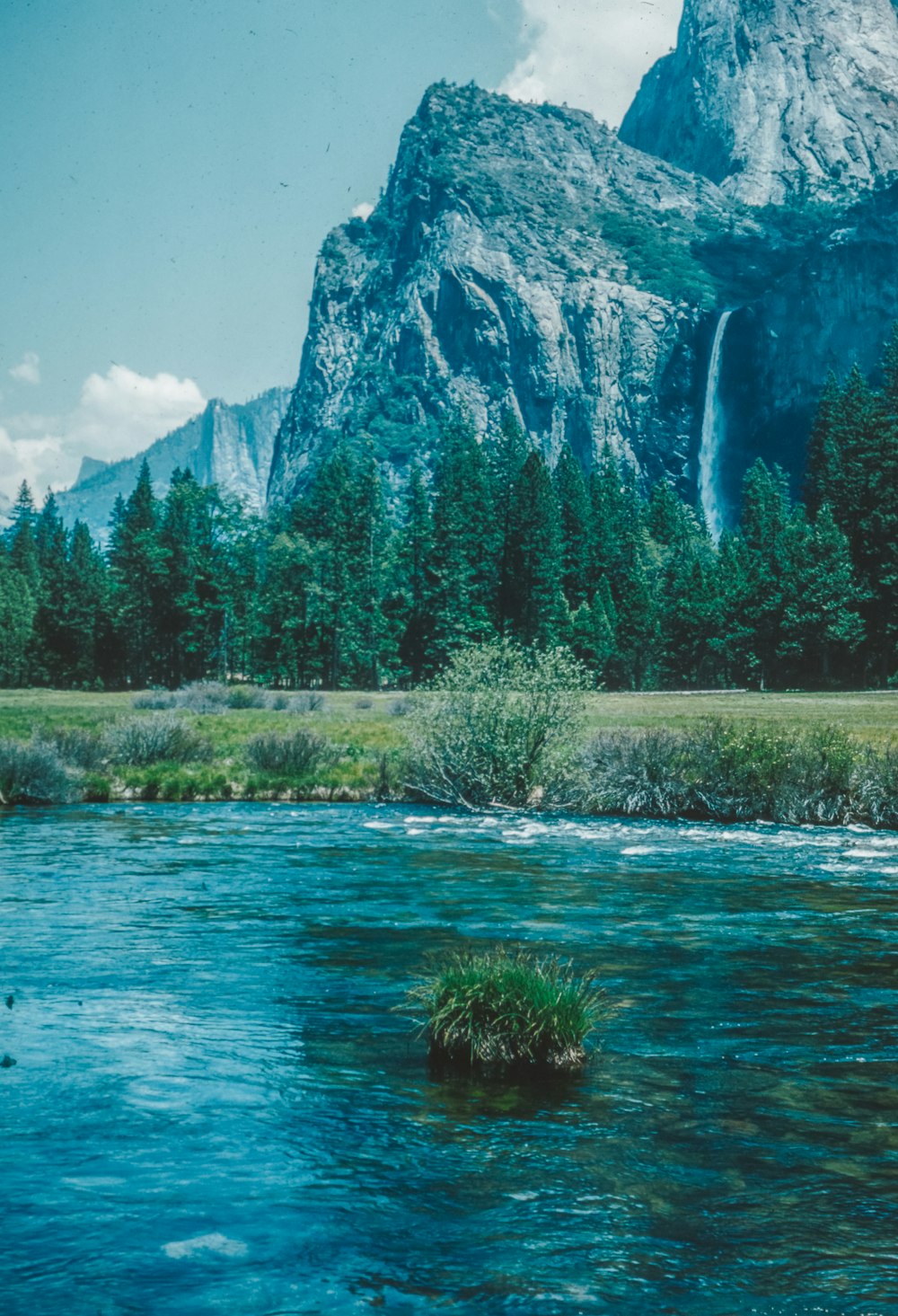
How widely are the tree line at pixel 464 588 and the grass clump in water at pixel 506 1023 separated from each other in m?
80.4

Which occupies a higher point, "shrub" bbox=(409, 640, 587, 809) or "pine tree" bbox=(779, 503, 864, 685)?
"pine tree" bbox=(779, 503, 864, 685)

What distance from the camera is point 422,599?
322 ft

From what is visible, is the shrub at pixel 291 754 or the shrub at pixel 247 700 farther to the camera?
the shrub at pixel 247 700

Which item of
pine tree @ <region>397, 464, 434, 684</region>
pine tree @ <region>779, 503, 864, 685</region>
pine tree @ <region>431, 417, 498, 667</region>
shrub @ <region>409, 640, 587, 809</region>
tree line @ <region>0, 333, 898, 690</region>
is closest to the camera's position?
shrub @ <region>409, 640, 587, 809</region>

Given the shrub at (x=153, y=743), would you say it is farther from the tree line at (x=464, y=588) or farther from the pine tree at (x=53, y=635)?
the pine tree at (x=53, y=635)

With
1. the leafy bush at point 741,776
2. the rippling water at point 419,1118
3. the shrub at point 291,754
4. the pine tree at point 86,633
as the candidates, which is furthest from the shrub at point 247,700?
the pine tree at point 86,633

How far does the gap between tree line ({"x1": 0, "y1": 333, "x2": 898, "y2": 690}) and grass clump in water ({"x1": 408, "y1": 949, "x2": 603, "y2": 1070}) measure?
8043 centimetres

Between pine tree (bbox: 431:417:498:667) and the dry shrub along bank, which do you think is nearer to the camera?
the dry shrub along bank

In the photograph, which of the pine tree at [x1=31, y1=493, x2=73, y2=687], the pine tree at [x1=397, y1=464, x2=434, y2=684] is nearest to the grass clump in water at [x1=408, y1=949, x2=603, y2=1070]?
the pine tree at [x1=397, y1=464, x2=434, y2=684]

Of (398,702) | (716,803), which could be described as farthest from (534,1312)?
(398,702)

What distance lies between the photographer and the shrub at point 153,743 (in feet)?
109

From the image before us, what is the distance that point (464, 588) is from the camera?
319 ft

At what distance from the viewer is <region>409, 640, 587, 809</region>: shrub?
28266 millimetres

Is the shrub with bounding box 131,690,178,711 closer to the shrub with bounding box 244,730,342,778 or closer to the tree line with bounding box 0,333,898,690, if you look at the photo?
the tree line with bounding box 0,333,898,690
